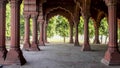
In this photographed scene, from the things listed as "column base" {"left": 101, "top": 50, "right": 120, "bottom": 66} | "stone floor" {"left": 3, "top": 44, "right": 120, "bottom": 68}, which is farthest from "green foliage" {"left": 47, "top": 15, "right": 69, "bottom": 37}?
"column base" {"left": 101, "top": 50, "right": 120, "bottom": 66}

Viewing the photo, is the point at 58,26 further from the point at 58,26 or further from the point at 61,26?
the point at 61,26

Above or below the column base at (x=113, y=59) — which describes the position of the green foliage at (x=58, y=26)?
above

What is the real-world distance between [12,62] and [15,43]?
85 centimetres

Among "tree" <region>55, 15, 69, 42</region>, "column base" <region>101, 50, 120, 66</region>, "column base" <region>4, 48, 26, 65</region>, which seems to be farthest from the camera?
"tree" <region>55, 15, 69, 42</region>

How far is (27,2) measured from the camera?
18.0 meters

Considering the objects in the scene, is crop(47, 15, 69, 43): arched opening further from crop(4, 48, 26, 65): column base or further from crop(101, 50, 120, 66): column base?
crop(4, 48, 26, 65): column base

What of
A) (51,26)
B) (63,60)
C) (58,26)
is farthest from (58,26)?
(63,60)

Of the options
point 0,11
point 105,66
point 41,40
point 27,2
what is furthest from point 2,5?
point 41,40

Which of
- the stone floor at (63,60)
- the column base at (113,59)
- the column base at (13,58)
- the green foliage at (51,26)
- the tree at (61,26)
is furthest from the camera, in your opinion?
the green foliage at (51,26)

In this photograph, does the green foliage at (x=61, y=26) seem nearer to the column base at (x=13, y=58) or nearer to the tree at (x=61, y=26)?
the tree at (x=61, y=26)

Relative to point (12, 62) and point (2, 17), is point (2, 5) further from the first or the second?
point (12, 62)

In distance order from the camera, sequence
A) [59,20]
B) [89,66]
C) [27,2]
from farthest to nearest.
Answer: [59,20] → [27,2] → [89,66]

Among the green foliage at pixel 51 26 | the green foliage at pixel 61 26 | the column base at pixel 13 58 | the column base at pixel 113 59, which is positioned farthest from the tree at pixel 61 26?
the column base at pixel 13 58

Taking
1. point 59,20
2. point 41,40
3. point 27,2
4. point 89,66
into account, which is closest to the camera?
point 89,66
